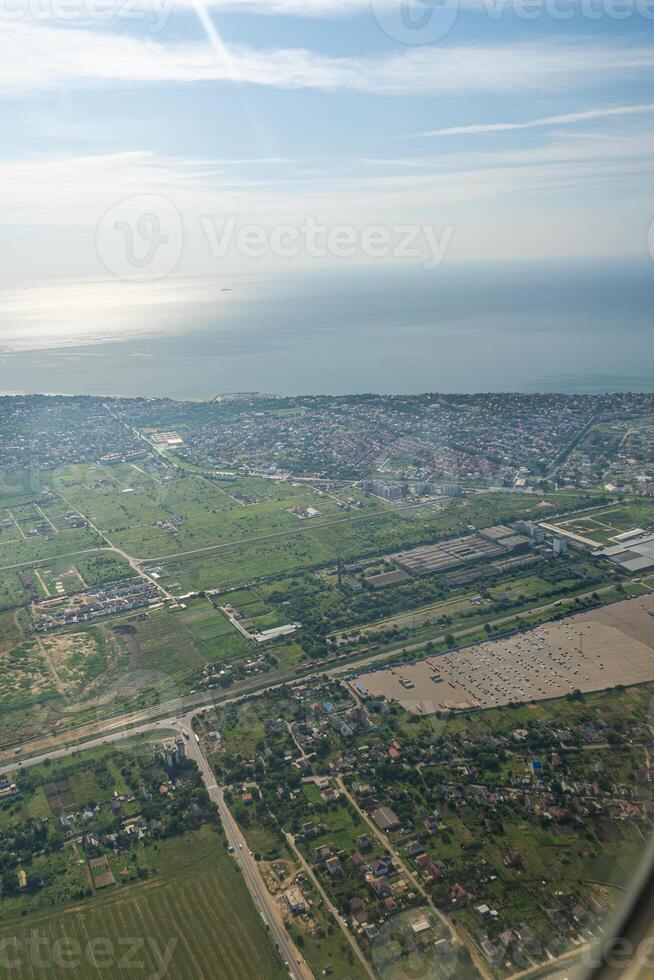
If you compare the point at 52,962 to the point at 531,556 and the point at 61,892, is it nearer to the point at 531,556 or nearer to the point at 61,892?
the point at 61,892

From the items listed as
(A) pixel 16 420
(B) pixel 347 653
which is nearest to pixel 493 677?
(B) pixel 347 653

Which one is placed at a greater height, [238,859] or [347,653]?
[347,653]

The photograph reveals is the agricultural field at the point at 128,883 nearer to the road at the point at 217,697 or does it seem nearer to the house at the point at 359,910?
the road at the point at 217,697

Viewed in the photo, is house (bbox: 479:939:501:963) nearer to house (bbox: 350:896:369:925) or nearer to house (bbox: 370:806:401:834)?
house (bbox: 350:896:369:925)

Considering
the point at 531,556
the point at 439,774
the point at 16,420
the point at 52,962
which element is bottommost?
the point at 52,962

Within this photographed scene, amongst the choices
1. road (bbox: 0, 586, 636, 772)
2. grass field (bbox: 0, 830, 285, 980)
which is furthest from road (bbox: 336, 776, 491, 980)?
road (bbox: 0, 586, 636, 772)

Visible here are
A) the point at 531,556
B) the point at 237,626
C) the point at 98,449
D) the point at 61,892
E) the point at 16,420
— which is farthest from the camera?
the point at 16,420

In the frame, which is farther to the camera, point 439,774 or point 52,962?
point 439,774
